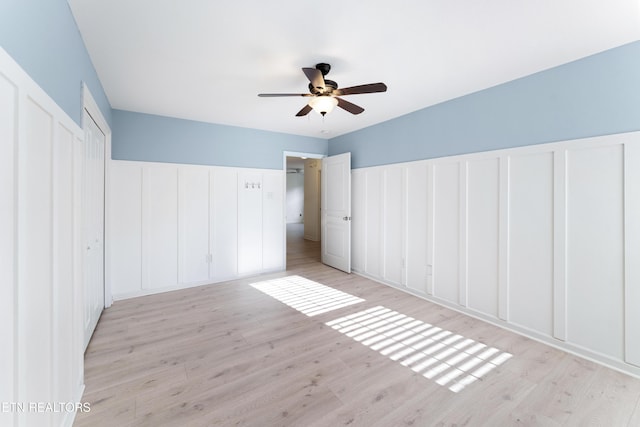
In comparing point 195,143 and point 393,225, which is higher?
point 195,143

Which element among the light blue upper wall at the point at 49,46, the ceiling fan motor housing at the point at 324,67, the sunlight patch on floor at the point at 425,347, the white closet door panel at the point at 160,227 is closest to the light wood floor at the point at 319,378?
the sunlight patch on floor at the point at 425,347

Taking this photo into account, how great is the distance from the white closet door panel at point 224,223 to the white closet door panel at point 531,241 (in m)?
3.83

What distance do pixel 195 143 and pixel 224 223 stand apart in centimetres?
133

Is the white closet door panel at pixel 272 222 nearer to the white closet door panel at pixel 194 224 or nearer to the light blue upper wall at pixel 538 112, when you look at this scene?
the white closet door panel at pixel 194 224

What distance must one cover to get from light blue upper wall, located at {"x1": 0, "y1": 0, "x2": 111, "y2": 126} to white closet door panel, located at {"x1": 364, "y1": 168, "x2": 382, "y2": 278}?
365 centimetres

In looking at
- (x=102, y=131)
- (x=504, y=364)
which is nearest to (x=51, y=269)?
(x=102, y=131)

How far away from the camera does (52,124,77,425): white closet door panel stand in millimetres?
1416

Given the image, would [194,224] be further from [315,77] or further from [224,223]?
[315,77]

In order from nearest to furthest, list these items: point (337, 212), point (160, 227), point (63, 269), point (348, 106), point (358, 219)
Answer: point (63, 269)
point (348, 106)
point (160, 227)
point (358, 219)
point (337, 212)

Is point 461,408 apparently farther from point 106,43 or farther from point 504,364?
point 106,43

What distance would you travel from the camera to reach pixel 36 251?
1206mm

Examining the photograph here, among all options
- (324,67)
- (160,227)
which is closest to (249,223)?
(160,227)

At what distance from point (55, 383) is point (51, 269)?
0.61 m

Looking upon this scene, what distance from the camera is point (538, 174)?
8.54 feet
